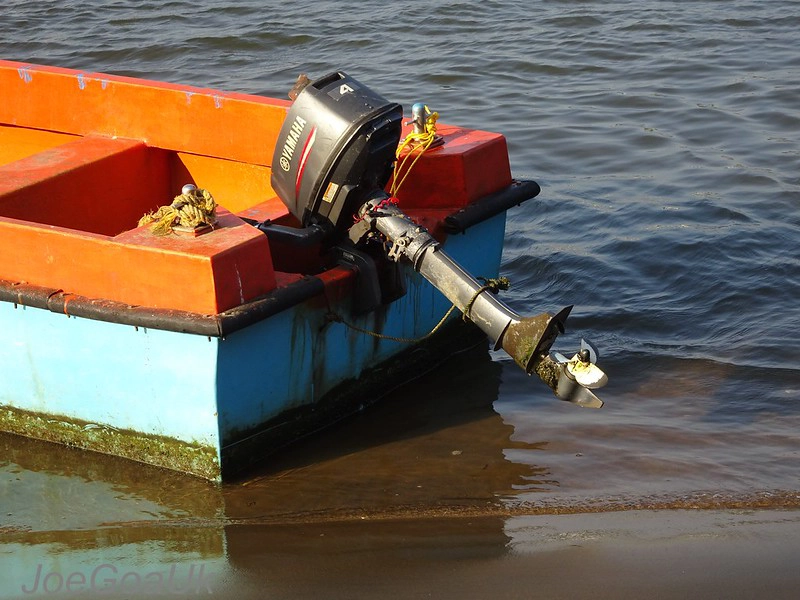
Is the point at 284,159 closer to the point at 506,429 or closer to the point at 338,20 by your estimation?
the point at 506,429

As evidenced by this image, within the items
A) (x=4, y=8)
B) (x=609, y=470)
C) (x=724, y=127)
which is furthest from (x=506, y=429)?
(x=4, y=8)

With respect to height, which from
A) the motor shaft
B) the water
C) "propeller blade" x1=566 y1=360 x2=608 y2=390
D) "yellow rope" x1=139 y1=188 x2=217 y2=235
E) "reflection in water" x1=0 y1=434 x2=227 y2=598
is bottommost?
"reflection in water" x1=0 y1=434 x2=227 y2=598

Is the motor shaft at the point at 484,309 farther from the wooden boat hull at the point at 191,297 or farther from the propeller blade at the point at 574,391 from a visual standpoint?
the wooden boat hull at the point at 191,297

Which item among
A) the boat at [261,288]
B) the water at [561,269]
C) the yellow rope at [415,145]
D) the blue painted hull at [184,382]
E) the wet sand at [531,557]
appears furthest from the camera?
the yellow rope at [415,145]

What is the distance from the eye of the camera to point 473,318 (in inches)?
153

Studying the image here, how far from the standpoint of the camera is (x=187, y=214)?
12.9 feet

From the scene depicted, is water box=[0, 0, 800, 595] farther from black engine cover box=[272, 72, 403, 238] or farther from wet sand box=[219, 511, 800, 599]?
black engine cover box=[272, 72, 403, 238]

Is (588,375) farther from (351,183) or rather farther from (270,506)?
(270,506)

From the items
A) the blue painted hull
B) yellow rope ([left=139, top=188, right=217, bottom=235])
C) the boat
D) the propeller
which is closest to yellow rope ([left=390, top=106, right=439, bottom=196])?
the boat

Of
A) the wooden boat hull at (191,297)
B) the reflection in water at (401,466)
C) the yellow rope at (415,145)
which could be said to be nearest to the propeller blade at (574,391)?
the reflection in water at (401,466)

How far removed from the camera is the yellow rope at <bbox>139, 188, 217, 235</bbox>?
392 cm

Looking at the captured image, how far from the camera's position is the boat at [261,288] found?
385 centimetres

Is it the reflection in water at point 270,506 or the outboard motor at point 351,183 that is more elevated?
the outboard motor at point 351,183

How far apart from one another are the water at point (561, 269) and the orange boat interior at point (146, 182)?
2.64ft
